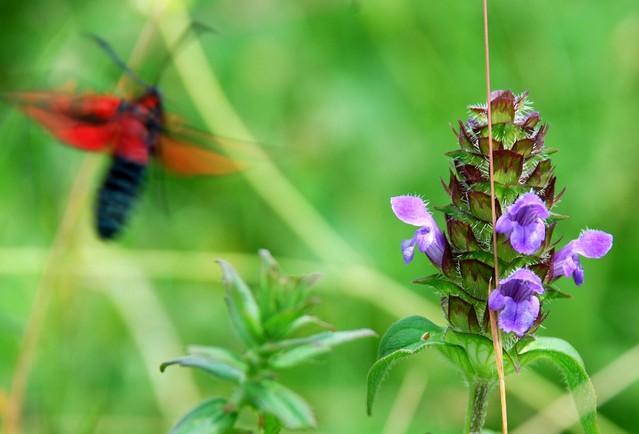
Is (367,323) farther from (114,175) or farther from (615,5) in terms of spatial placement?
(615,5)

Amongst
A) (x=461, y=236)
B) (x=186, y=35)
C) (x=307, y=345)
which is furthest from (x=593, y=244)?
(x=186, y=35)

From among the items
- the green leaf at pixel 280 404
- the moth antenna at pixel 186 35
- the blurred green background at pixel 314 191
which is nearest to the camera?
the green leaf at pixel 280 404

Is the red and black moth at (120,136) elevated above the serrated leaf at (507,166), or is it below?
above

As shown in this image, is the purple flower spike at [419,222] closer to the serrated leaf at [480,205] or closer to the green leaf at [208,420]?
the serrated leaf at [480,205]

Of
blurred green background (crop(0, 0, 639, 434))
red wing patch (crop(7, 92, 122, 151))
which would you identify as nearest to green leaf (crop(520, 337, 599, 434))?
blurred green background (crop(0, 0, 639, 434))

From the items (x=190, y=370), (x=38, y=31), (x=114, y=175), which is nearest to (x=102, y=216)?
(x=114, y=175)

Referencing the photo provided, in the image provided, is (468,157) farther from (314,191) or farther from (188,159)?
(314,191)

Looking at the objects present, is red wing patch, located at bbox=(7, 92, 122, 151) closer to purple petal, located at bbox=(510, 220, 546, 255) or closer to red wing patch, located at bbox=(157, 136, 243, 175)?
red wing patch, located at bbox=(157, 136, 243, 175)

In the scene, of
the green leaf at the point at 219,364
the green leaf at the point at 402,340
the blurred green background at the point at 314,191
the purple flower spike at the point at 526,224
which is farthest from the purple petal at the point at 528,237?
the blurred green background at the point at 314,191

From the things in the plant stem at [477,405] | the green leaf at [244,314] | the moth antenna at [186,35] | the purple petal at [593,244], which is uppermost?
the moth antenna at [186,35]
